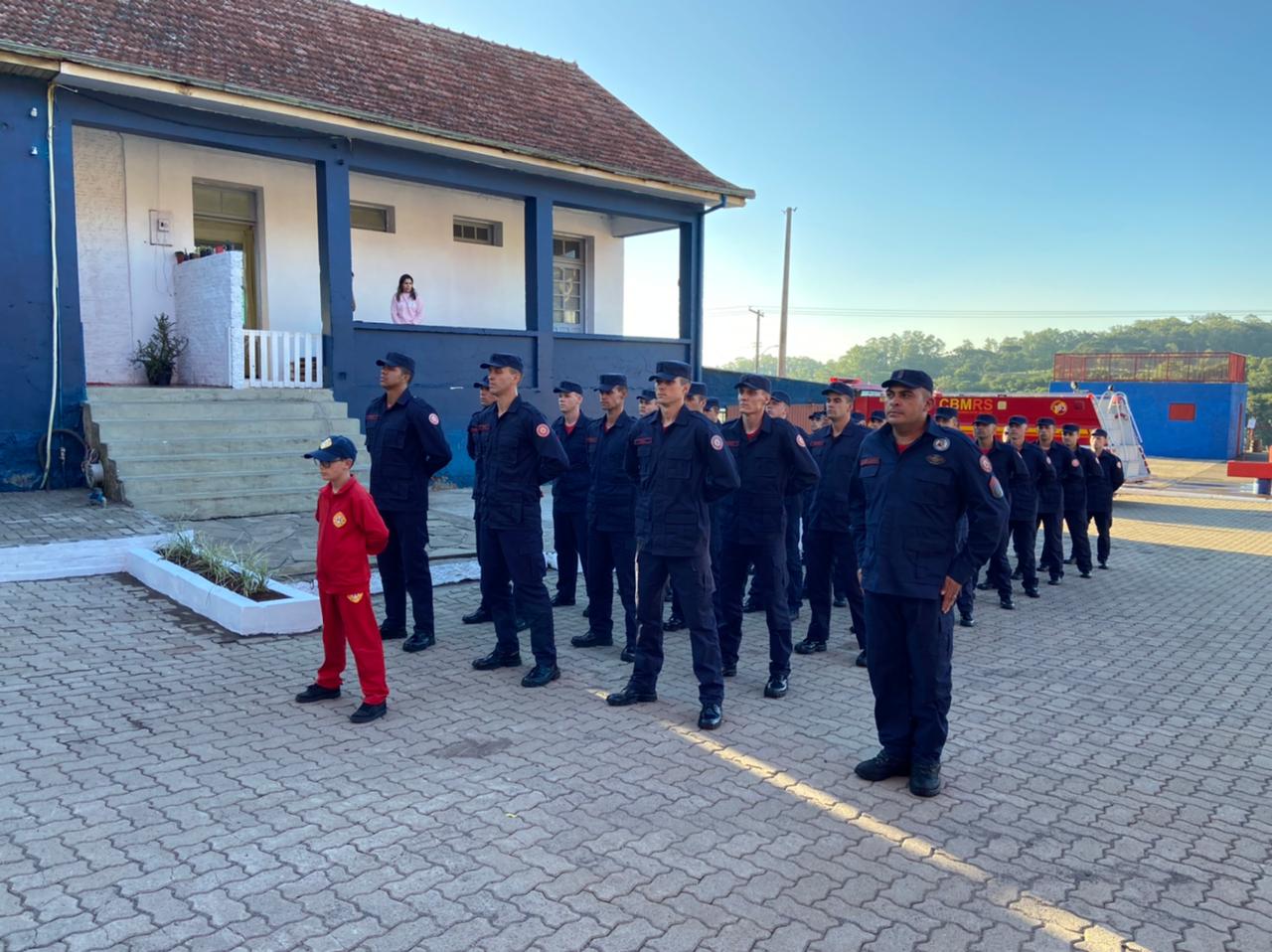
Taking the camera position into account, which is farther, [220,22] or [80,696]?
[220,22]

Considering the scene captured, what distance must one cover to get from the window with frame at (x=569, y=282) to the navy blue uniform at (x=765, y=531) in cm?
1200

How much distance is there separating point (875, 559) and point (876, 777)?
988 mm

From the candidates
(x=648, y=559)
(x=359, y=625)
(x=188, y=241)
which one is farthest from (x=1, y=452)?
(x=648, y=559)

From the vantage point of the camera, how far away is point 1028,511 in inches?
369

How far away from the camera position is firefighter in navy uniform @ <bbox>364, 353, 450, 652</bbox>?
6.14 metres

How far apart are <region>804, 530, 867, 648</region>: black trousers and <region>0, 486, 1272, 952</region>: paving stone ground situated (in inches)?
11.3

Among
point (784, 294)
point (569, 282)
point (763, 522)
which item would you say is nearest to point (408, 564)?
point (763, 522)

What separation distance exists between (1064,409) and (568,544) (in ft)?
44.2

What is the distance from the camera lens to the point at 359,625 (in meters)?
4.89

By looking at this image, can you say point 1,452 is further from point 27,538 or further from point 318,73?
point 318,73

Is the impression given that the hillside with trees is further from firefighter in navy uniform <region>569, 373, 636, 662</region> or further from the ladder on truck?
firefighter in navy uniform <region>569, 373, 636, 662</region>

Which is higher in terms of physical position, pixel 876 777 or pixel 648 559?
pixel 648 559

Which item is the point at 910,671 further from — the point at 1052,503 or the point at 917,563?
the point at 1052,503

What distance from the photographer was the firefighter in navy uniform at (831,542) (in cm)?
661
